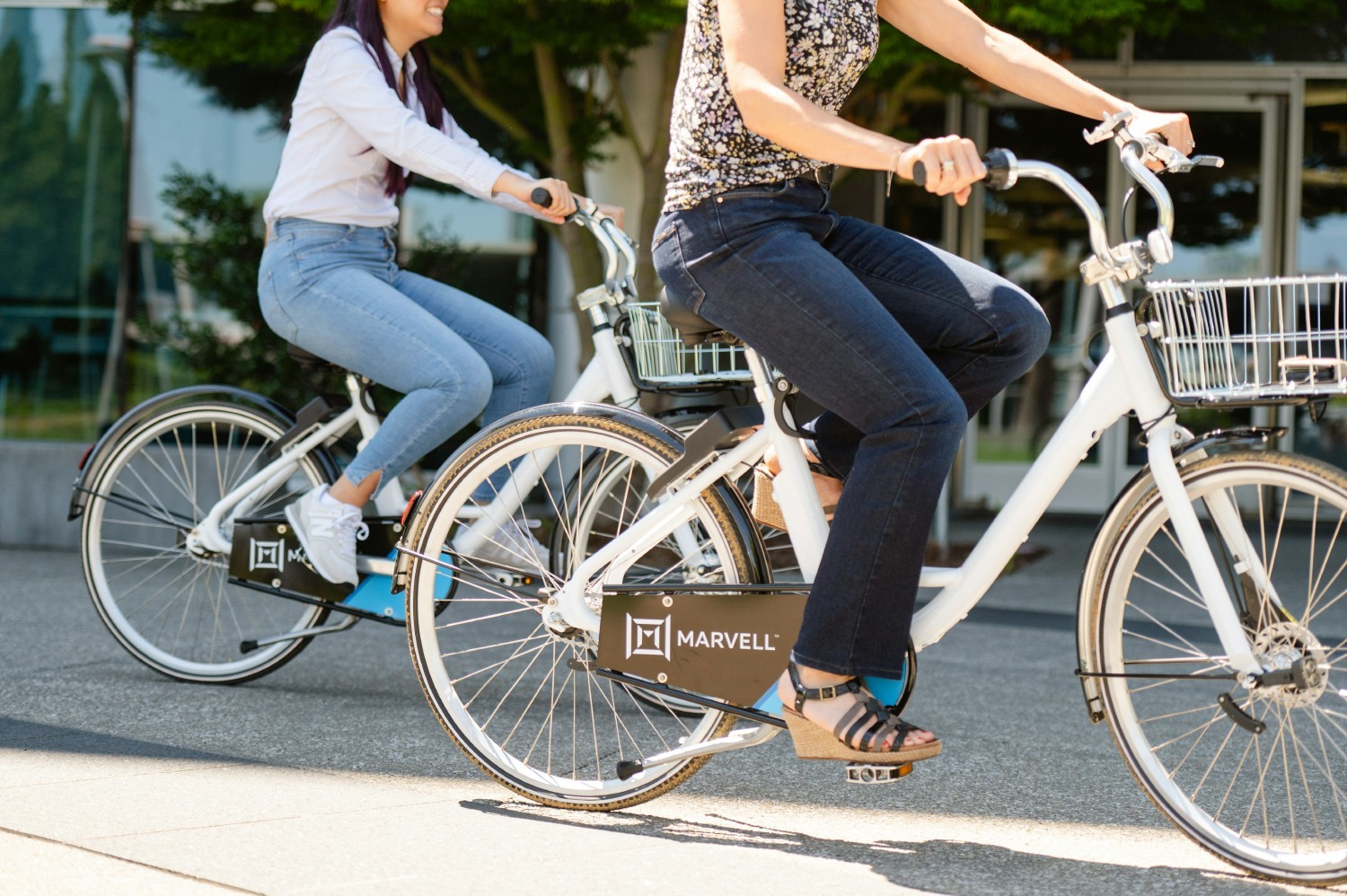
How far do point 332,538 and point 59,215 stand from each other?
6933 mm

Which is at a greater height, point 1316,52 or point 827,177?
point 1316,52

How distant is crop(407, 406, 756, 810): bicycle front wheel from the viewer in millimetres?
3303

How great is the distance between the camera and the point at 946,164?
255cm

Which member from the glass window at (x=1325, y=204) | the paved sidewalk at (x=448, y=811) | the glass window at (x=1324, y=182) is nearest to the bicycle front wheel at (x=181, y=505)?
the paved sidewalk at (x=448, y=811)

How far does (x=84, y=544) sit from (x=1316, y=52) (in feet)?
27.2

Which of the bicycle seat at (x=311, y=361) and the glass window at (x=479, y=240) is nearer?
the bicycle seat at (x=311, y=361)

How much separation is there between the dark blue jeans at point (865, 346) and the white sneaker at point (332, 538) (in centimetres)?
146

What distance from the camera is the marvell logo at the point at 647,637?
3.25 metres

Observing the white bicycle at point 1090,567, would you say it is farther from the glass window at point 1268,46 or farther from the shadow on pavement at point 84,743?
the glass window at point 1268,46

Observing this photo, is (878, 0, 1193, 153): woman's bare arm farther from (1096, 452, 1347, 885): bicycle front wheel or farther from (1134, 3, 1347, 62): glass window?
(1134, 3, 1347, 62): glass window

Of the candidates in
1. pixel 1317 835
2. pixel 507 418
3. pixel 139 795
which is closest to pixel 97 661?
pixel 139 795

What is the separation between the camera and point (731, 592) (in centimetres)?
319

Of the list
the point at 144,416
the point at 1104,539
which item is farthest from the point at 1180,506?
the point at 144,416

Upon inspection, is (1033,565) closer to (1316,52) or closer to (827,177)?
(1316,52)
